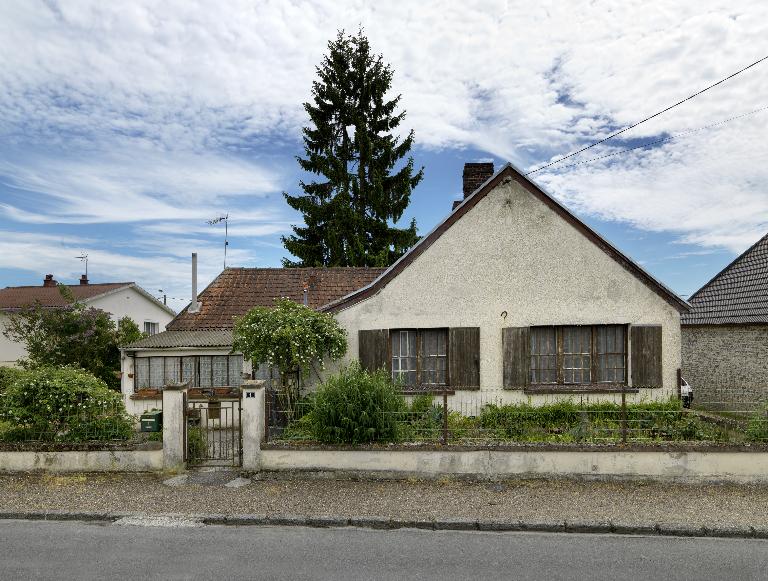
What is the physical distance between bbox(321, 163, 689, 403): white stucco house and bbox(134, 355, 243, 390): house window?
3.56 meters

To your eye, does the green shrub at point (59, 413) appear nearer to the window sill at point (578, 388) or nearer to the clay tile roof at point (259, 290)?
the clay tile roof at point (259, 290)

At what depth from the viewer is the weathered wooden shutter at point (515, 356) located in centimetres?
1222

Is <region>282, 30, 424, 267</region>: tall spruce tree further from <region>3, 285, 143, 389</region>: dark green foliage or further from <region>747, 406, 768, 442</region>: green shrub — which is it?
<region>747, 406, 768, 442</region>: green shrub

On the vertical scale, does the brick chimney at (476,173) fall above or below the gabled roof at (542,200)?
above

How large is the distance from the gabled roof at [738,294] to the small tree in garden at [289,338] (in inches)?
438

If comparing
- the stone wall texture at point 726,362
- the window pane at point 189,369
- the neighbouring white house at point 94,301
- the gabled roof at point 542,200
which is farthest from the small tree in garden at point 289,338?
the neighbouring white house at point 94,301

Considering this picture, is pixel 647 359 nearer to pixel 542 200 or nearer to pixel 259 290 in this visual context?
pixel 542 200

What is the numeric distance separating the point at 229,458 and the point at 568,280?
8.08m

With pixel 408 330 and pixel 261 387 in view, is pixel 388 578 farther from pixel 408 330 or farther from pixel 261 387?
pixel 408 330

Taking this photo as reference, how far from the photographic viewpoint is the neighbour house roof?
2477 cm

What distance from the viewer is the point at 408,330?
41.5ft

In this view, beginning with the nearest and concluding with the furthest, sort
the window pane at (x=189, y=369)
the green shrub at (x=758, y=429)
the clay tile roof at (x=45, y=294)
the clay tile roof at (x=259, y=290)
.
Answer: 1. the green shrub at (x=758, y=429)
2. the window pane at (x=189, y=369)
3. the clay tile roof at (x=259, y=290)
4. the clay tile roof at (x=45, y=294)

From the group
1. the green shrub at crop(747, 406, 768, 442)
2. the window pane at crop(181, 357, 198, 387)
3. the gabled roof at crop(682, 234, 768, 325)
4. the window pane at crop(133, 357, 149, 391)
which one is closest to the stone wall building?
the gabled roof at crop(682, 234, 768, 325)

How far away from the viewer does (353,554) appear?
6148mm
